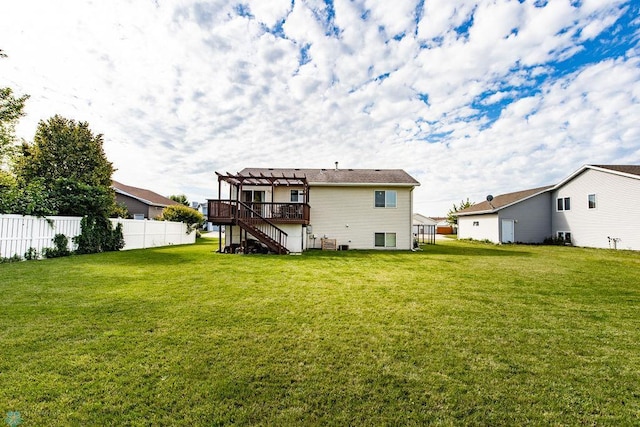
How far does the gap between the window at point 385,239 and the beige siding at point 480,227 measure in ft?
36.5

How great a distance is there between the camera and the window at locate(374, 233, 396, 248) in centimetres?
1708

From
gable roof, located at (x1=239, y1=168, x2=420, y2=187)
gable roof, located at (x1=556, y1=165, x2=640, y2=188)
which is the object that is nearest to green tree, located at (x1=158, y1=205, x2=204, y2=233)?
gable roof, located at (x1=239, y1=168, x2=420, y2=187)

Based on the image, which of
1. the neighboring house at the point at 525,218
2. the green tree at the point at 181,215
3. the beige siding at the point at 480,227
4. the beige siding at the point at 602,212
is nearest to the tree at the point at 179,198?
the green tree at the point at 181,215

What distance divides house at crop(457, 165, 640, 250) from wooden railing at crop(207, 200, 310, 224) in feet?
56.3

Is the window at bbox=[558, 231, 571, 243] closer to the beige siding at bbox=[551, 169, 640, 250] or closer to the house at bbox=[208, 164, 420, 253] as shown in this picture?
the beige siding at bbox=[551, 169, 640, 250]

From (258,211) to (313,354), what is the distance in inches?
472

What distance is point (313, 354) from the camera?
10.7ft

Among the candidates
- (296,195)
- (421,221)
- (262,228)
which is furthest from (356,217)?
(421,221)

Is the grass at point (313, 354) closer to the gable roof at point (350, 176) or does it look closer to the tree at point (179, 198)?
the gable roof at point (350, 176)

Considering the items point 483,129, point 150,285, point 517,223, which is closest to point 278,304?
point 150,285

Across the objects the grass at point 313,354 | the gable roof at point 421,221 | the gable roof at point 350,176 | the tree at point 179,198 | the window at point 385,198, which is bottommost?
the grass at point 313,354

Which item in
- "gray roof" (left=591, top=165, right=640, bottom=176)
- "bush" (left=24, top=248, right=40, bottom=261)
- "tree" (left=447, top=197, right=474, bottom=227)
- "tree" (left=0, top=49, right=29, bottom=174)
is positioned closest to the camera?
"bush" (left=24, top=248, right=40, bottom=261)

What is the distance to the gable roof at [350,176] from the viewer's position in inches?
662

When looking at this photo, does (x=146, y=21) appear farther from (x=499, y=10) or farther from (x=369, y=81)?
(x=499, y=10)
